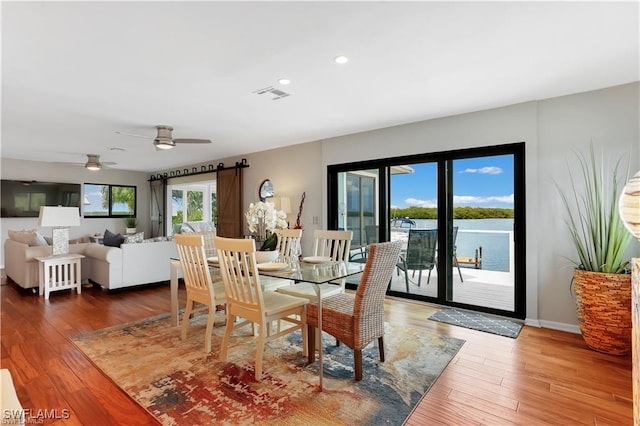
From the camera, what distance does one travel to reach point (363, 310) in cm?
233

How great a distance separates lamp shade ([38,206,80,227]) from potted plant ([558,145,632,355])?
22.3ft

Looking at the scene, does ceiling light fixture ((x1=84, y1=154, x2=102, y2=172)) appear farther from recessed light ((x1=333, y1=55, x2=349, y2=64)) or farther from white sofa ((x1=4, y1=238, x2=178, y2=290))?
recessed light ((x1=333, y1=55, x2=349, y2=64))

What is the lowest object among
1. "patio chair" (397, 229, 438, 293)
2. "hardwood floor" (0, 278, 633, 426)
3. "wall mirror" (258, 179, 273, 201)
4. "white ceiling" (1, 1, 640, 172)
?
"hardwood floor" (0, 278, 633, 426)

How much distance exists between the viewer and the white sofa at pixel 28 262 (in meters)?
4.89

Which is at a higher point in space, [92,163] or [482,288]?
[92,163]

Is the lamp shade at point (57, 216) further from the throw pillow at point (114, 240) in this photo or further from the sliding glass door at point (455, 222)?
the sliding glass door at point (455, 222)

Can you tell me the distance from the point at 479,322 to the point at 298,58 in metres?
3.34

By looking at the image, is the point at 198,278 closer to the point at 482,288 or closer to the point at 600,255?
the point at 482,288

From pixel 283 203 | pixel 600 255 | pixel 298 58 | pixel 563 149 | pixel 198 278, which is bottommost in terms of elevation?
pixel 198 278

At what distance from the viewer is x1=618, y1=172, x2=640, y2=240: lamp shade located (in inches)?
47.0

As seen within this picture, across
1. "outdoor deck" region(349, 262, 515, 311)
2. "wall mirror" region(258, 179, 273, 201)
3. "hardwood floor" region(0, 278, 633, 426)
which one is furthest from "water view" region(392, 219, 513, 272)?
"wall mirror" region(258, 179, 273, 201)

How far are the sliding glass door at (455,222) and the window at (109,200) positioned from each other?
7.17 metres

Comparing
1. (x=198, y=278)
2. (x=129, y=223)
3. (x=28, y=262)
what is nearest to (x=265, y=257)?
(x=198, y=278)

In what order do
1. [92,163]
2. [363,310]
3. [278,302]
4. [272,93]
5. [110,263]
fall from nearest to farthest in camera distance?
[363,310], [278,302], [272,93], [110,263], [92,163]
